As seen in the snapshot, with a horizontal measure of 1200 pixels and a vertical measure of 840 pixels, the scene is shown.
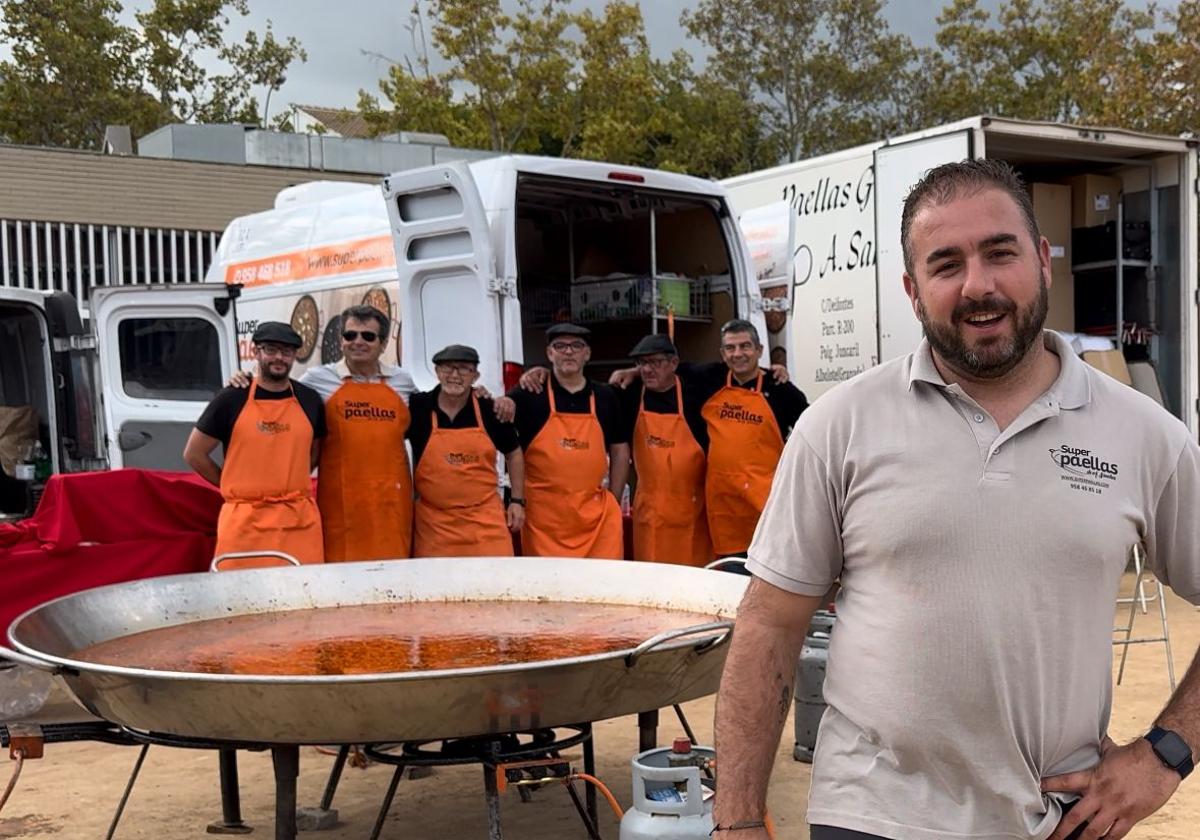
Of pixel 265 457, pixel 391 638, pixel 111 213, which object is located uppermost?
pixel 111 213

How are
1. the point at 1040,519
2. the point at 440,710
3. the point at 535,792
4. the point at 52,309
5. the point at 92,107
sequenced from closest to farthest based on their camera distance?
the point at 1040,519, the point at 440,710, the point at 535,792, the point at 52,309, the point at 92,107

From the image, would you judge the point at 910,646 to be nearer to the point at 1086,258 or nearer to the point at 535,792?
the point at 535,792

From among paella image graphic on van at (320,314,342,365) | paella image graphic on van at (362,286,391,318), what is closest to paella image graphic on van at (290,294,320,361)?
paella image graphic on van at (320,314,342,365)

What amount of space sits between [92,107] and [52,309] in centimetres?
2343

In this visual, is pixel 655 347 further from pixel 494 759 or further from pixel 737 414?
pixel 494 759

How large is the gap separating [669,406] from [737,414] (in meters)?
0.35

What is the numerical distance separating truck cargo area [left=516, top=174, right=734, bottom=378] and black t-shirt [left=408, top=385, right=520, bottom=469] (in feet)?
6.93

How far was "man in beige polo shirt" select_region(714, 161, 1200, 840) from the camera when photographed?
194cm

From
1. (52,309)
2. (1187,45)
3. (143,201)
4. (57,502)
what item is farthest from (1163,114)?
(57,502)

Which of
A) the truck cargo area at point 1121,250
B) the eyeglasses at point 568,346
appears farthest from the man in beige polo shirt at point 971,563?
the truck cargo area at point 1121,250

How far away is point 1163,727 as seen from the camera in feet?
6.79

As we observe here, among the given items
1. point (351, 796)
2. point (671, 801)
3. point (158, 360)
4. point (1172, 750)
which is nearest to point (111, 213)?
point (158, 360)

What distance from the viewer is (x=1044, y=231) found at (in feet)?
33.7

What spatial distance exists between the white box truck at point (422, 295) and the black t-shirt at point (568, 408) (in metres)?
0.32
